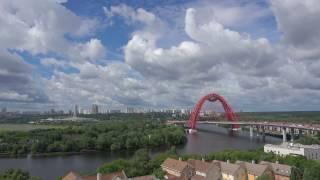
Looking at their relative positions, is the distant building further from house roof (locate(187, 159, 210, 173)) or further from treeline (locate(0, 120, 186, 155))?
treeline (locate(0, 120, 186, 155))

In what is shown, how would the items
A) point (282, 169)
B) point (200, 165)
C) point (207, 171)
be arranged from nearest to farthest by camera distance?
point (207, 171) → point (282, 169) → point (200, 165)

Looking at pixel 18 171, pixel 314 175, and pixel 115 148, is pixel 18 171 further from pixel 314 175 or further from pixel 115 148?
pixel 115 148

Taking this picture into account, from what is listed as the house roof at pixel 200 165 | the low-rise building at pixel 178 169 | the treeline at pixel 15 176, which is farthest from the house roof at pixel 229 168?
the treeline at pixel 15 176

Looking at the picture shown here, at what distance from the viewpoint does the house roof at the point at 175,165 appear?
2393 cm

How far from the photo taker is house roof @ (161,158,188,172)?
2393 centimetres

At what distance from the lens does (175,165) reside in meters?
24.5

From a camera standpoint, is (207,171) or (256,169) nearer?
(207,171)

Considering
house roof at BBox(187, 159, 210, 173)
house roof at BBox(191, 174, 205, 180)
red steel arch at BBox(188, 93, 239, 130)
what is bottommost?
house roof at BBox(191, 174, 205, 180)

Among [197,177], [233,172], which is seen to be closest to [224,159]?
[233,172]

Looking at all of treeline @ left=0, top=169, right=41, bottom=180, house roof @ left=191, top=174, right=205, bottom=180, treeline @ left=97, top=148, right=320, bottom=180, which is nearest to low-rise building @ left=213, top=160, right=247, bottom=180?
house roof @ left=191, top=174, right=205, bottom=180

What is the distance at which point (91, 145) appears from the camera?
4831 centimetres

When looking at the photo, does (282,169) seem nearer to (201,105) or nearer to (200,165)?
(200,165)

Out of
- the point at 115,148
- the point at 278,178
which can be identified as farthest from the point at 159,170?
the point at 115,148

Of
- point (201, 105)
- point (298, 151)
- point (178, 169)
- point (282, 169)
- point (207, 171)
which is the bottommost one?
point (298, 151)
